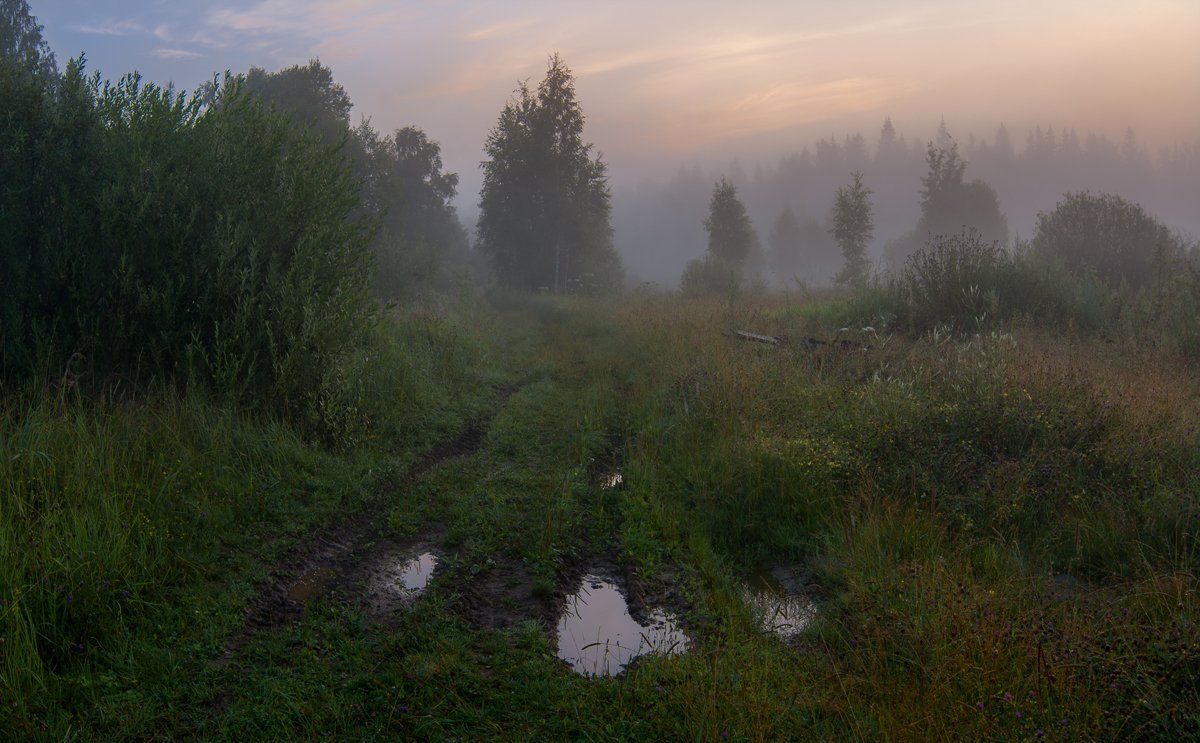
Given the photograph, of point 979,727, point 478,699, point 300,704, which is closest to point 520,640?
point 478,699

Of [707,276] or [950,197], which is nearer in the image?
[707,276]

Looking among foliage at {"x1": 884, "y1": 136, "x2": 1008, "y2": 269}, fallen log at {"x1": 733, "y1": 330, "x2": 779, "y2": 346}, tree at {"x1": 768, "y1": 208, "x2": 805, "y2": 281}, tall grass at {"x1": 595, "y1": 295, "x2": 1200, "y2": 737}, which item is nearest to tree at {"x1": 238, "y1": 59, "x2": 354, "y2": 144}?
fallen log at {"x1": 733, "y1": 330, "x2": 779, "y2": 346}

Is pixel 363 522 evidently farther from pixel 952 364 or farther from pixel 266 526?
pixel 952 364

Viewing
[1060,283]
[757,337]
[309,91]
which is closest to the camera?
[757,337]

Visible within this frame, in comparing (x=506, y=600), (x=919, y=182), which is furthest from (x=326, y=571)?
(x=919, y=182)

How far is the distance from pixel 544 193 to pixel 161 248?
1115 inches

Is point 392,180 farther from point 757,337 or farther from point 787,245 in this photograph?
point 787,245

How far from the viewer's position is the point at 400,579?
191 inches

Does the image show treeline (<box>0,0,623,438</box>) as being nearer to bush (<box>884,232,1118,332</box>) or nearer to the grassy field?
the grassy field

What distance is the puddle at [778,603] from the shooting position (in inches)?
169

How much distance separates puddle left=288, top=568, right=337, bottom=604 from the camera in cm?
445

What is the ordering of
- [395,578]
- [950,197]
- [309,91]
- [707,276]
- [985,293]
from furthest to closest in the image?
[950,197] → [707,276] → [309,91] → [985,293] → [395,578]

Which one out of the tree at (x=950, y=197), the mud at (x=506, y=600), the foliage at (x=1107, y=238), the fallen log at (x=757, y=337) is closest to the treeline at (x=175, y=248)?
the mud at (x=506, y=600)

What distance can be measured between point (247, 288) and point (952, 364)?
8.47 meters
